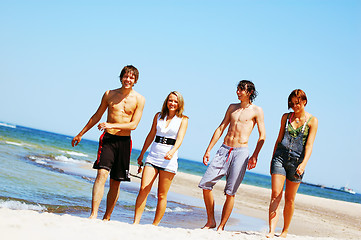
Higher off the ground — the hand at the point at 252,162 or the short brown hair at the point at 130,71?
the short brown hair at the point at 130,71

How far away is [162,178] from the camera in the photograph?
567 cm

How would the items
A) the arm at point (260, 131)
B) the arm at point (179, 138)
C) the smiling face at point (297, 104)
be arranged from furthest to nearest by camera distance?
the arm at point (260, 131) < the smiling face at point (297, 104) < the arm at point (179, 138)

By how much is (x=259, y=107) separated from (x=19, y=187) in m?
6.14

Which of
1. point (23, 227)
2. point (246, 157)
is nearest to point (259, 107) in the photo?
point (246, 157)

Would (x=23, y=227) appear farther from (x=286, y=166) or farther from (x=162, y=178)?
(x=286, y=166)

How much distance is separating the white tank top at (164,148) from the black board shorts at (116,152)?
1.12 ft

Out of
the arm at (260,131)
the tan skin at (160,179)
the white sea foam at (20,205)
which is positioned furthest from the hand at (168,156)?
the white sea foam at (20,205)

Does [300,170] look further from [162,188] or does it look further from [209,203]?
[162,188]

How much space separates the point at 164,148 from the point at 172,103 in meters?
0.65

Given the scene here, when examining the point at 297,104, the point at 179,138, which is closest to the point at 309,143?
the point at 297,104

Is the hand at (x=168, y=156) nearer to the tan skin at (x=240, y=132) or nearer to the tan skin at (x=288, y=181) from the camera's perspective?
the tan skin at (x=240, y=132)

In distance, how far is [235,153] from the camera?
5.92 metres

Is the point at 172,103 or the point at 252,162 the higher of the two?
the point at 172,103

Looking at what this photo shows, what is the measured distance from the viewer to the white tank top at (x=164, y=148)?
222 inches
